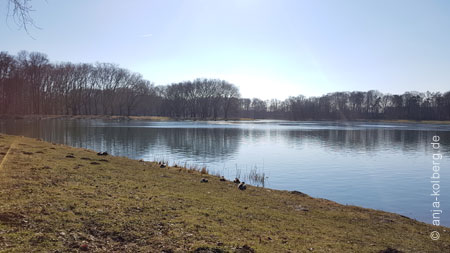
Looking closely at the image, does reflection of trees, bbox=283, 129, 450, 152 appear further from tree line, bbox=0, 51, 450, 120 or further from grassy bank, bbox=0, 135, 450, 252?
tree line, bbox=0, 51, 450, 120

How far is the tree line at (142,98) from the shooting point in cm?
9081

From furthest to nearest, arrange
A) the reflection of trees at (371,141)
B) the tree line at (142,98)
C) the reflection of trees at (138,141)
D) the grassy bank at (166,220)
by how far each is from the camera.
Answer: the tree line at (142,98) < the reflection of trees at (371,141) < the reflection of trees at (138,141) < the grassy bank at (166,220)

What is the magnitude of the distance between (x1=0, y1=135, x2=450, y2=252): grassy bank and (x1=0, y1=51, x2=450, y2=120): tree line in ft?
277

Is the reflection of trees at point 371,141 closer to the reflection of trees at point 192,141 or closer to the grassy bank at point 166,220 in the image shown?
the reflection of trees at point 192,141

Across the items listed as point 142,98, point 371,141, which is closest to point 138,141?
point 371,141

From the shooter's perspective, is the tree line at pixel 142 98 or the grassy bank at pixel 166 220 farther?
the tree line at pixel 142 98

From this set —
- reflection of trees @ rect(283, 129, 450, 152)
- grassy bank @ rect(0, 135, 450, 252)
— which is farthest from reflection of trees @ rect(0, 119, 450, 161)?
grassy bank @ rect(0, 135, 450, 252)

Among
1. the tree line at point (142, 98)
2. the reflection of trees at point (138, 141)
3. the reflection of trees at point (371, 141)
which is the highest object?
the tree line at point (142, 98)

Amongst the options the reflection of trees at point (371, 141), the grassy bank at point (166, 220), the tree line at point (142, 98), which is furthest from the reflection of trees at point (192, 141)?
the tree line at point (142, 98)

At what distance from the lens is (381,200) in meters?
15.4

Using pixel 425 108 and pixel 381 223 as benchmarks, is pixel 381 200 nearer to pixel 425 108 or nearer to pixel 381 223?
pixel 381 223

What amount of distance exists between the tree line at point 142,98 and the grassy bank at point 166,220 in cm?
8436

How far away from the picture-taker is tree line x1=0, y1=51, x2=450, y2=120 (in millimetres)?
90812

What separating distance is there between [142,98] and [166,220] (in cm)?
12680
